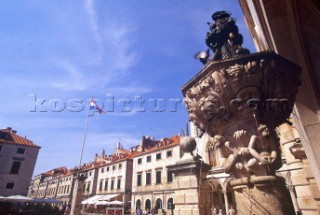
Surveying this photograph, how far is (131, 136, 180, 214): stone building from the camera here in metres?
26.8

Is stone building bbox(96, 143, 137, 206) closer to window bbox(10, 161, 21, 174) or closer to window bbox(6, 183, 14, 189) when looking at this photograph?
window bbox(6, 183, 14, 189)

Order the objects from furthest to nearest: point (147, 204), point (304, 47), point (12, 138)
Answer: point (12, 138)
point (147, 204)
point (304, 47)

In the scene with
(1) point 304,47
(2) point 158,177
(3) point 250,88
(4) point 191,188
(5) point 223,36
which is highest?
(5) point 223,36

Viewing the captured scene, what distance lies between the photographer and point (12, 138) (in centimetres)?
3139

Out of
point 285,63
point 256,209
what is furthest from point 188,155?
point 285,63

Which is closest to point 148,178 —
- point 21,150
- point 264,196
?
point 21,150

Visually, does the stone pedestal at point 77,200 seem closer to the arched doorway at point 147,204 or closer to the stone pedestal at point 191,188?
the stone pedestal at point 191,188

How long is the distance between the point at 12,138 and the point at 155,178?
23259mm

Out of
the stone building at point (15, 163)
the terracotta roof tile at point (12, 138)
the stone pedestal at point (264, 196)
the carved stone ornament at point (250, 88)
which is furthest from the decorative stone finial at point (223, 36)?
the terracotta roof tile at point (12, 138)

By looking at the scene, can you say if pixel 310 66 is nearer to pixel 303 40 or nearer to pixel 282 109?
pixel 303 40

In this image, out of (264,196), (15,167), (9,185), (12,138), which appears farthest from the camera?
(12,138)

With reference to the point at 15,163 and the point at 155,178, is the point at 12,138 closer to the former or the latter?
the point at 15,163

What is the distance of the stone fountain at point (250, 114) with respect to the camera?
289cm

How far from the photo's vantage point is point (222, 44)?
4.43 meters
